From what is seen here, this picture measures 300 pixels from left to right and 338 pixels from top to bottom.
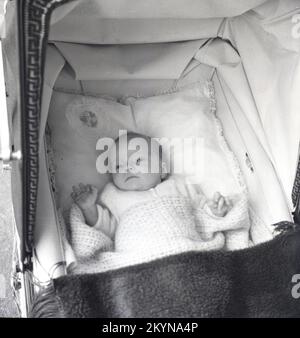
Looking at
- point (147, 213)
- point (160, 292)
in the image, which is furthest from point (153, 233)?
point (160, 292)

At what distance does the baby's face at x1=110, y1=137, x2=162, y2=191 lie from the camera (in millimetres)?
1442

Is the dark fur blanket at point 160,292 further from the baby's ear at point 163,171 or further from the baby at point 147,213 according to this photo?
the baby's ear at point 163,171

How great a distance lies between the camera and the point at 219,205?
1422mm

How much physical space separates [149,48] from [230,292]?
70cm

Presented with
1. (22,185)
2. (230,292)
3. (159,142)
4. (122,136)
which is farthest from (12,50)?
(230,292)

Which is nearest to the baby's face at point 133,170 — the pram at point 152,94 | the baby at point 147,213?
the baby at point 147,213

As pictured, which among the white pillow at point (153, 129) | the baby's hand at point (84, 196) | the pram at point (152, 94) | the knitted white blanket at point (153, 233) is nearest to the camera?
the pram at point (152, 94)

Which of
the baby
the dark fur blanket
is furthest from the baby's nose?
the dark fur blanket

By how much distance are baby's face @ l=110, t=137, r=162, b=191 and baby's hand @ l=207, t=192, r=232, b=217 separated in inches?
6.3

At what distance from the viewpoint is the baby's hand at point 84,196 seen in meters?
1.39

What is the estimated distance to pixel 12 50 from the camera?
1181mm

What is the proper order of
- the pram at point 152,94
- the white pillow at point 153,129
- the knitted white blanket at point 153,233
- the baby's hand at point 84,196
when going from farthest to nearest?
the white pillow at point 153,129
the baby's hand at point 84,196
the knitted white blanket at point 153,233
the pram at point 152,94

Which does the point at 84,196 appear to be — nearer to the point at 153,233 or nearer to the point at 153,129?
the point at 153,233

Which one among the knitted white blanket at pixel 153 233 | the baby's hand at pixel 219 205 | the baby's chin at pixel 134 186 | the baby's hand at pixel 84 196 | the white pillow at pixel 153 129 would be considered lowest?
the knitted white blanket at pixel 153 233
